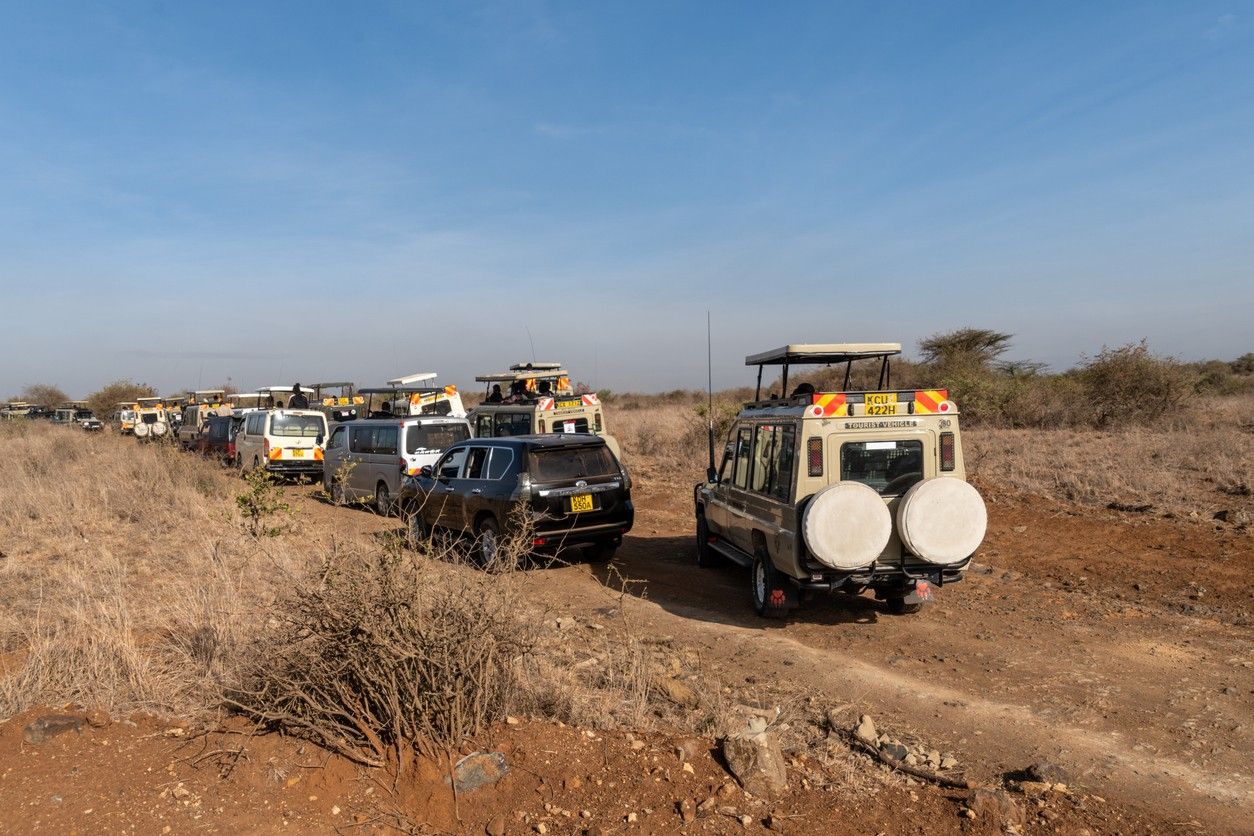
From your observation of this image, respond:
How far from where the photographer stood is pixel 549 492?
10266 mm

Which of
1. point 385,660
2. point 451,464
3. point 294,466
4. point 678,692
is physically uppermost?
point 451,464

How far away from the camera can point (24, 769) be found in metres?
4.40

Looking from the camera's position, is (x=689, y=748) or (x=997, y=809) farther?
(x=689, y=748)

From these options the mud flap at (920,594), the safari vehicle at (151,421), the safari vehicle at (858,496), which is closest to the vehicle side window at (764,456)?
the safari vehicle at (858,496)

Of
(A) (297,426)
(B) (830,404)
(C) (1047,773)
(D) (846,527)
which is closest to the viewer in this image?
(C) (1047,773)

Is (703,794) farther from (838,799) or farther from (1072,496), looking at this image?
(1072,496)

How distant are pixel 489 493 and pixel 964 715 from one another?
6453 millimetres

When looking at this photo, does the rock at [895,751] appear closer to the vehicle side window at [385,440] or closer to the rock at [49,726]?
the rock at [49,726]

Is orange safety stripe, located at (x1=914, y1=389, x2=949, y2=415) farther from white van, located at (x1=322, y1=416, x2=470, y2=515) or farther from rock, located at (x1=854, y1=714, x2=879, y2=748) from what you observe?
white van, located at (x1=322, y1=416, x2=470, y2=515)

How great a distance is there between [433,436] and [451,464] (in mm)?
3161

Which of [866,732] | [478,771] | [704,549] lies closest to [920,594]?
[866,732]

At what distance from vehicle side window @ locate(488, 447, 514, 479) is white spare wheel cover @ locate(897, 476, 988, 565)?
5098 mm

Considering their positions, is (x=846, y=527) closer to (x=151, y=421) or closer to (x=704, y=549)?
(x=704, y=549)

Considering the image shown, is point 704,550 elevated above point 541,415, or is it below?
below
